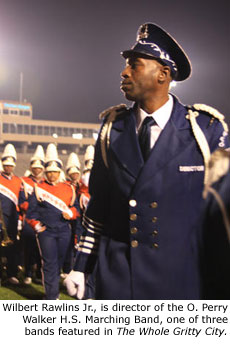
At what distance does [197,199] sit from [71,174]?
7.73m

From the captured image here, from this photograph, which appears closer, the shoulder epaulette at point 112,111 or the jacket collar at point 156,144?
Answer: the jacket collar at point 156,144

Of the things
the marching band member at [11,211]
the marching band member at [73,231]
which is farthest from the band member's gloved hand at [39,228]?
the marching band member at [11,211]

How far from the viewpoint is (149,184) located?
79.5 inches

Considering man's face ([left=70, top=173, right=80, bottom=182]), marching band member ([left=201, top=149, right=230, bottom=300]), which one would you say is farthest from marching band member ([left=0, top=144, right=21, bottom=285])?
marching band member ([left=201, top=149, right=230, bottom=300])

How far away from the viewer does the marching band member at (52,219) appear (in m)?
5.93

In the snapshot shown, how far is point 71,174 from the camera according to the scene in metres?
9.65

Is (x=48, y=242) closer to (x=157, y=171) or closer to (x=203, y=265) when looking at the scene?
(x=157, y=171)

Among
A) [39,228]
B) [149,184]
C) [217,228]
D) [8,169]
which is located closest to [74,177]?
[8,169]

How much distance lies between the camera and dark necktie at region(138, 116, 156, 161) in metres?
2.12

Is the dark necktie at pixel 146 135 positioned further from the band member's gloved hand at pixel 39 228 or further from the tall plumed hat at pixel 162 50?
Answer: the band member's gloved hand at pixel 39 228

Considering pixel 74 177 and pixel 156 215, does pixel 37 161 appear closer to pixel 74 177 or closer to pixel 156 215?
pixel 74 177

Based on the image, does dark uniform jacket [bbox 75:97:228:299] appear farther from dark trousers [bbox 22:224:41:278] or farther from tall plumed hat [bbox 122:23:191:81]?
dark trousers [bbox 22:224:41:278]

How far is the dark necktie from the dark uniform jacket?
35mm
